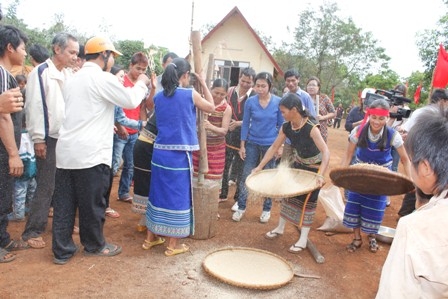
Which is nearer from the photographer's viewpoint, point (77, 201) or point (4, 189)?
point (4, 189)

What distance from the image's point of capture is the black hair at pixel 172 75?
126 inches

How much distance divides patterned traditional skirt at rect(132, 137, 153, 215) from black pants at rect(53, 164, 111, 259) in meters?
0.61

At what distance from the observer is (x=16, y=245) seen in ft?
10.8

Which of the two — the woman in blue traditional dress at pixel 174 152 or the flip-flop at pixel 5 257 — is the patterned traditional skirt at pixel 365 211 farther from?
the flip-flop at pixel 5 257

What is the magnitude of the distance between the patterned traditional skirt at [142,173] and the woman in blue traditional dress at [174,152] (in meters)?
0.34

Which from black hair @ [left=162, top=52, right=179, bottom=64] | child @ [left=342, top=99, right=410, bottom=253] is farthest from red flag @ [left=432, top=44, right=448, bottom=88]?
black hair @ [left=162, top=52, right=179, bottom=64]

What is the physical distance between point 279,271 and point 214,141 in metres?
1.80

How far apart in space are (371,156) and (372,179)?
815 millimetres

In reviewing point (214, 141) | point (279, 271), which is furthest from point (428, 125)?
point (214, 141)

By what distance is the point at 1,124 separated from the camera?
2.85 m

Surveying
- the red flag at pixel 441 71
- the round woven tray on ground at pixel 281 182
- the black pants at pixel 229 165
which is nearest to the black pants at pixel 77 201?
the round woven tray on ground at pixel 281 182

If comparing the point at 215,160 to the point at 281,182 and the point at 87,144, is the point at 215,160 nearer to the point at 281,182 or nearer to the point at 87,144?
the point at 281,182

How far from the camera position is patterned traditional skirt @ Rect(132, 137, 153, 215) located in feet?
12.3

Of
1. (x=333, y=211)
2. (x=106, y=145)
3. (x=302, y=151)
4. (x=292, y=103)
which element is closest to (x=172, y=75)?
(x=106, y=145)
